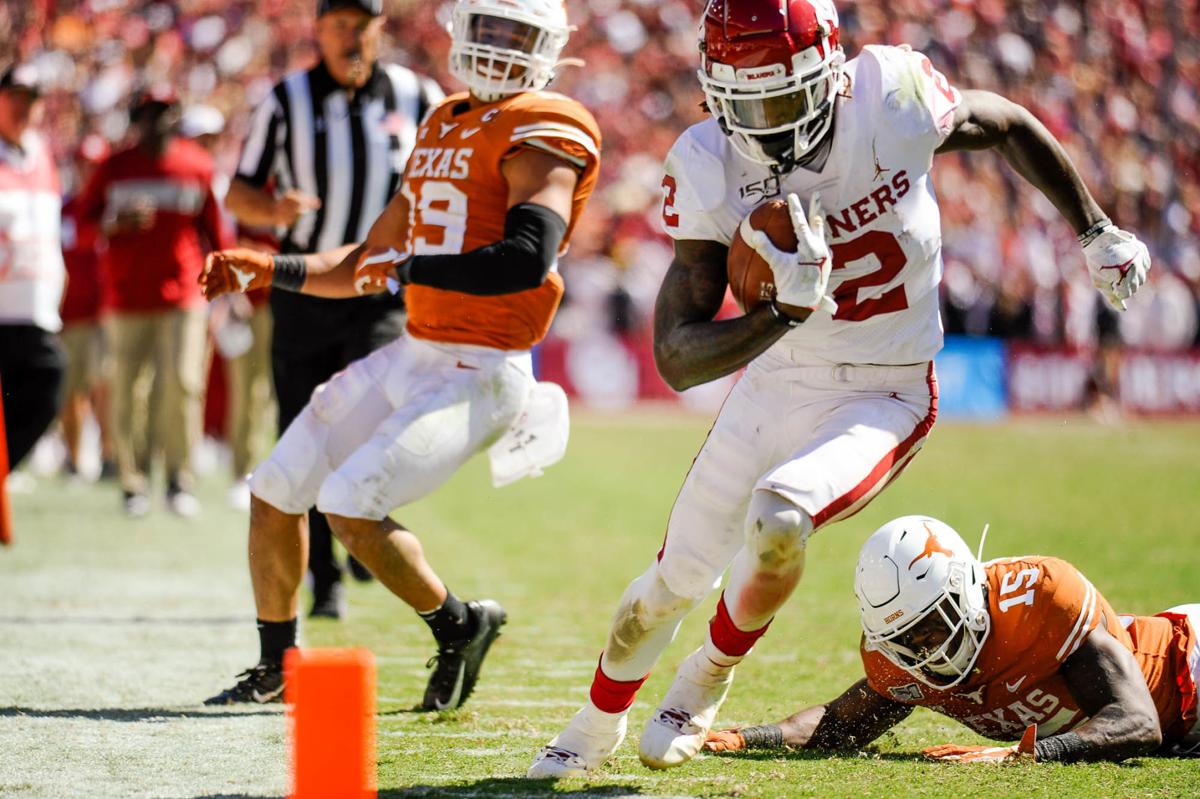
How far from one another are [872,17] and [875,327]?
15.7 meters

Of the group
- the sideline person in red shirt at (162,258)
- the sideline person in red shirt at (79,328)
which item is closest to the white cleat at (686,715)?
the sideline person in red shirt at (162,258)

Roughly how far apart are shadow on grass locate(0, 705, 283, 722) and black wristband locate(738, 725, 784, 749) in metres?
1.25

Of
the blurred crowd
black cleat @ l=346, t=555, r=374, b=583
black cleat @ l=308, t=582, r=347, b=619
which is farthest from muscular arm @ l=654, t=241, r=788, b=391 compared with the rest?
the blurred crowd

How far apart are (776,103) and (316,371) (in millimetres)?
2866

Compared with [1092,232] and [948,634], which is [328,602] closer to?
[948,634]

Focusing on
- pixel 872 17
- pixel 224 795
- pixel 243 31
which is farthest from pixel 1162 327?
pixel 224 795

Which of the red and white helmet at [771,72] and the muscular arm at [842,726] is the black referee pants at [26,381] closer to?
the muscular arm at [842,726]

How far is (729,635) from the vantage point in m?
3.35

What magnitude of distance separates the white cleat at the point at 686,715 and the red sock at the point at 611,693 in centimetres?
8

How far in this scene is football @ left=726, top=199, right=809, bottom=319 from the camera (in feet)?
9.89

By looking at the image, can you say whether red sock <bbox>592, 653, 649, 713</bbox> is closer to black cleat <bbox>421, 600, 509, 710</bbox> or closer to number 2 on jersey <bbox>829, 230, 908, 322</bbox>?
black cleat <bbox>421, 600, 509, 710</bbox>

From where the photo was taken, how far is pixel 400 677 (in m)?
4.64

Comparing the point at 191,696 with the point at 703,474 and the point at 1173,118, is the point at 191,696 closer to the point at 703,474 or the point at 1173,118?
the point at 703,474

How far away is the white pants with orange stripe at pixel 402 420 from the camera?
3836 millimetres
